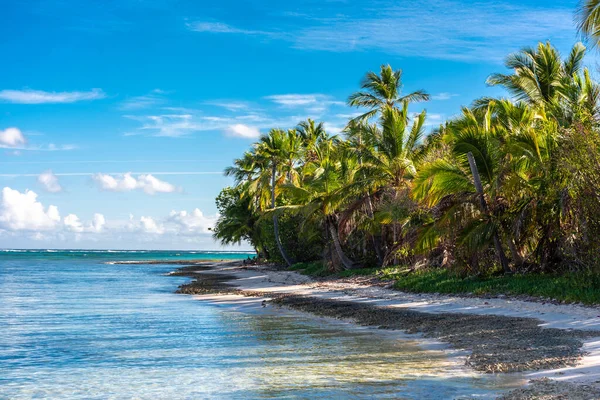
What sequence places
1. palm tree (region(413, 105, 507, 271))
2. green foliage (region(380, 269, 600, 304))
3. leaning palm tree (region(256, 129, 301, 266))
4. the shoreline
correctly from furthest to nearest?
leaning palm tree (region(256, 129, 301, 266)) → palm tree (region(413, 105, 507, 271)) → green foliage (region(380, 269, 600, 304)) → the shoreline

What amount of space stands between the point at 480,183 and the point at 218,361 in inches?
422

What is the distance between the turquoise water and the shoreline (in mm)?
612

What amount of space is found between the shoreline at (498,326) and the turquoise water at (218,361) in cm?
61

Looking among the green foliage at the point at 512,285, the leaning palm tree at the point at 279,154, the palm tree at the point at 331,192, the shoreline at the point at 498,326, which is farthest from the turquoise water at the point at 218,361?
the leaning palm tree at the point at 279,154

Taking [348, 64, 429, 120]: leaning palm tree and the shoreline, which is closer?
the shoreline

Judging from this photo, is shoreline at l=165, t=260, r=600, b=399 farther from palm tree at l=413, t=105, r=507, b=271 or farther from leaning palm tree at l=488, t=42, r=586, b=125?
leaning palm tree at l=488, t=42, r=586, b=125

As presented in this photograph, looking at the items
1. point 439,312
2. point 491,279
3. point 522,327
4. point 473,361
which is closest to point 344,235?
point 491,279

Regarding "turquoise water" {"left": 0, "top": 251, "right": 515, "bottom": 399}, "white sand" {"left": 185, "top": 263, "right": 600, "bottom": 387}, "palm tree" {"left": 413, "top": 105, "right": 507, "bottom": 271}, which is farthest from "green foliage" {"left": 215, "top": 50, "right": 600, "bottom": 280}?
A: "turquoise water" {"left": 0, "top": 251, "right": 515, "bottom": 399}

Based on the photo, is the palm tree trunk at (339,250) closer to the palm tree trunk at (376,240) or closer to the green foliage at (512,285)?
the palm tree trunk at (376,240)

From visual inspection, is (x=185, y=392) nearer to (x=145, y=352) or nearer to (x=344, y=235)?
(x=145, y=352)

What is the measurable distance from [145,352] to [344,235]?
19977mm

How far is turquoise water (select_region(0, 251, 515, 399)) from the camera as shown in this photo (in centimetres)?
850

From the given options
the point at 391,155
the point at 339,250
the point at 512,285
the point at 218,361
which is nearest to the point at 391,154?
the point at 391,155

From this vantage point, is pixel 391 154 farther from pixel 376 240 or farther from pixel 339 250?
pixel 339 250
